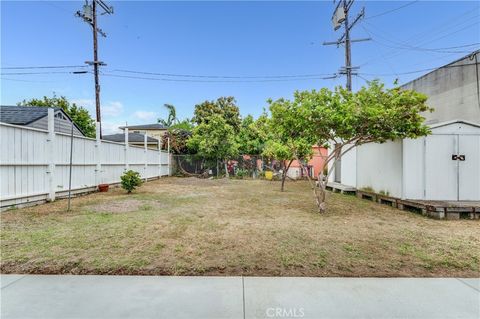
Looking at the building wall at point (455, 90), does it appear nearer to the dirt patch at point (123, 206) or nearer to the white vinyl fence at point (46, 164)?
the dirt patch at point (123, 206)

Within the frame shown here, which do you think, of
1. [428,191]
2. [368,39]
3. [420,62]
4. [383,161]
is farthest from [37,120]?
[420,62]

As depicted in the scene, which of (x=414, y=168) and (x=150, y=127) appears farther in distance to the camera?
(x=150, y=127)

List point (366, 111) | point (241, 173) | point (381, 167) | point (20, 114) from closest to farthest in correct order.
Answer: point (366, 111) → point (381, 167) → point (20, 114) → point (241, 173)

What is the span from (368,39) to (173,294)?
662 inches

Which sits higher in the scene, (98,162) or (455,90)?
(455,90)

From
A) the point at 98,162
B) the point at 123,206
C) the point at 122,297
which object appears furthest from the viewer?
the point at 98,162

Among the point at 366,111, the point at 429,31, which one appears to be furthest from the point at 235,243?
the point at 429,31

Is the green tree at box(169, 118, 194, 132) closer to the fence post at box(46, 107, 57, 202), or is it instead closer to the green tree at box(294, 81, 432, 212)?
the fence post at box(46, 107, 57, 202)

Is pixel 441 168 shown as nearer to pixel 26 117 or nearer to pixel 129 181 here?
pixel 129 181

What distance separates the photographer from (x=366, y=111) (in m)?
5.73

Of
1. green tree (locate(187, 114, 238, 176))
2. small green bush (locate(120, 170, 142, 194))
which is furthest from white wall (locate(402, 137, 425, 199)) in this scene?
green tree (locate(187, 114, 238, 176))

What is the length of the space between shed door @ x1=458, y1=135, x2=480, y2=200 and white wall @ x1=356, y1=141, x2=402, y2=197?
1.39 metres

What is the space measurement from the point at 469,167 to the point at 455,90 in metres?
4.39

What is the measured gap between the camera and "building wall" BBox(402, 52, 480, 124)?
902 cm
